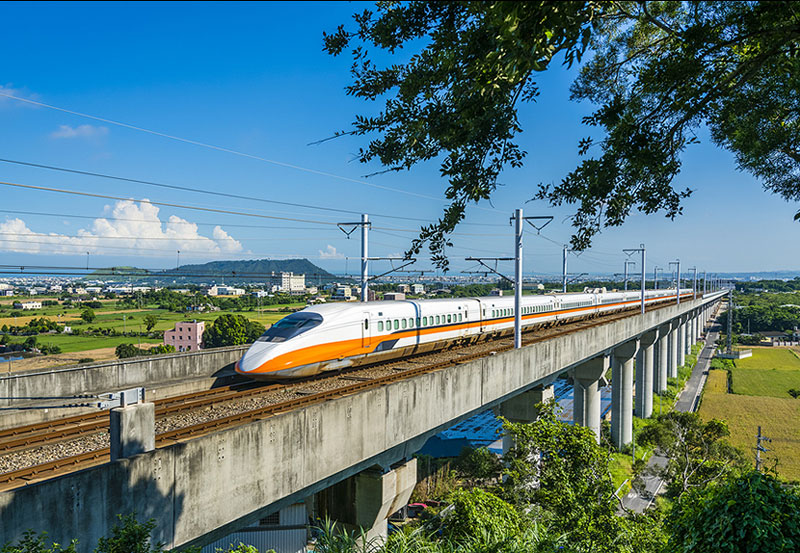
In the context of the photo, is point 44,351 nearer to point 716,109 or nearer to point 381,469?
point 381,469

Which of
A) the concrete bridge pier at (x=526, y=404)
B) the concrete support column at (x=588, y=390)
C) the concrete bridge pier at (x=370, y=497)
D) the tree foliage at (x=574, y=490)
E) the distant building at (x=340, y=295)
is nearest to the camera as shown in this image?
the tree foliage at (x=574, y=490)

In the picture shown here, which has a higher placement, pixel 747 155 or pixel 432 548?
pixel 747 155

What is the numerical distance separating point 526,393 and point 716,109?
19.7m

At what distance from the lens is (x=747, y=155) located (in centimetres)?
729

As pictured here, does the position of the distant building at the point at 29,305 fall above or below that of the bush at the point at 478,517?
below

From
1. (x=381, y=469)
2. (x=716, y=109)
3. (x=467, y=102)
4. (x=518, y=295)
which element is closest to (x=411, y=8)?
(x=467, y=102)

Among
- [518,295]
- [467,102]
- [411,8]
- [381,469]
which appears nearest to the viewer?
[467,102]

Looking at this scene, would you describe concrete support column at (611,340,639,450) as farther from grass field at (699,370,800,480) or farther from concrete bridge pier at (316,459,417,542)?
concrete bridge pier at (316,459,417,542)

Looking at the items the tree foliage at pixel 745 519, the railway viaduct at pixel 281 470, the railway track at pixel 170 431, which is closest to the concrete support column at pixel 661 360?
the railway viaduct at pixel 281 470

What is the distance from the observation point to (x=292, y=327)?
54.4 ft

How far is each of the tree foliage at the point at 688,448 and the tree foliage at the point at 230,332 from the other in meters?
52.5

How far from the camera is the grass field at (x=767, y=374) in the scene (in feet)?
230

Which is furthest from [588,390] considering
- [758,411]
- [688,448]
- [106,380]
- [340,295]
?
[758,411]

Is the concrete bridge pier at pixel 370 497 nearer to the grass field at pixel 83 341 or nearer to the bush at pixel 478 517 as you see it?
the bush at pixel 478 517
